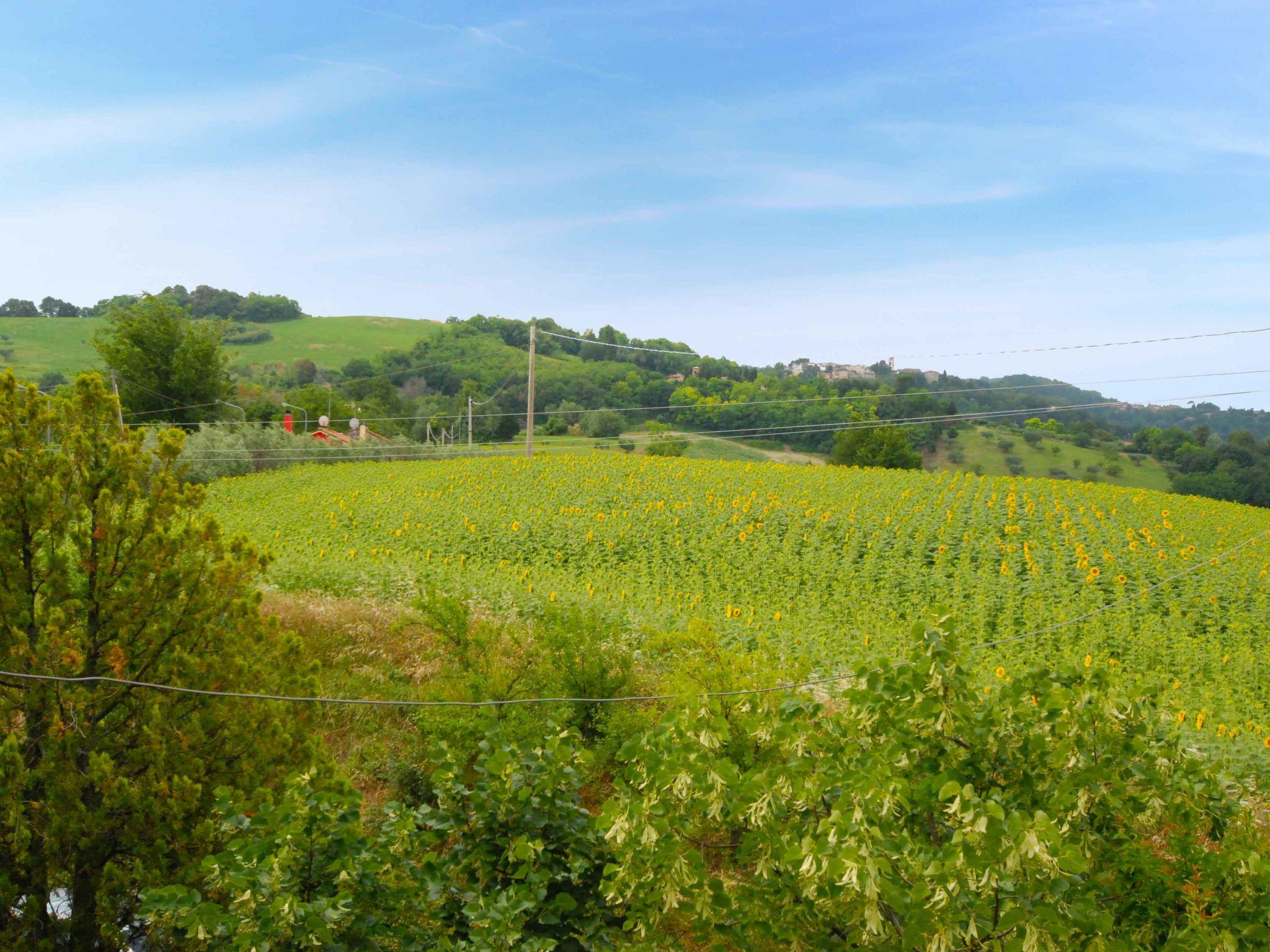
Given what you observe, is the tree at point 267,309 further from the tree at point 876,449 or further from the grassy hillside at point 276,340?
the tree at point 876,449

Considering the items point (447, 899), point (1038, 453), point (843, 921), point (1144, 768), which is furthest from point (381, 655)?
point (1038, 453)

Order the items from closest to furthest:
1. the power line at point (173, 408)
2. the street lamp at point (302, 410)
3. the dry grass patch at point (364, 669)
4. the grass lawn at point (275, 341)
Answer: the dry grass patch at point (364, 669), the power line at point (173, 408), the street lamp at point (302, 410), the grass lawn at point (275, 341)

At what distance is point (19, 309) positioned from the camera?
7788 cm

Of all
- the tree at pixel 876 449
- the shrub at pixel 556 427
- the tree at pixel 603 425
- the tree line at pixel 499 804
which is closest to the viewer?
the tree line at pixel 499 804

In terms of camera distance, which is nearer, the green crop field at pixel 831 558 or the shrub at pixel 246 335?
the green crop field at pixel 831 558

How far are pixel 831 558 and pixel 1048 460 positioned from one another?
46.8 feet

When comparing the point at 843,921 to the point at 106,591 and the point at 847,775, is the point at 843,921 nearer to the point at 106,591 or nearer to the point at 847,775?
the point at 847,775

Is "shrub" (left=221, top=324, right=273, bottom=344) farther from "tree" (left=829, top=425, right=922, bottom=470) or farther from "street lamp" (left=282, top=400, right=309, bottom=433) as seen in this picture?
"tree" (left=829, top=425, right=922, bottom=470)

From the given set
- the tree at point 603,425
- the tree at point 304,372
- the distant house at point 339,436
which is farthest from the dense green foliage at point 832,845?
the tree at point 304,372

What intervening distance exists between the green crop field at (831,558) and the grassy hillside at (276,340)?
51.9 metres

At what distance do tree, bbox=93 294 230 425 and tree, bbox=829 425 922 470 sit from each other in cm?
2423

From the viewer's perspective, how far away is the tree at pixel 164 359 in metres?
31.8

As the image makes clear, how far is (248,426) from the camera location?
28.7 m

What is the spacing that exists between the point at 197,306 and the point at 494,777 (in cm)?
9077
